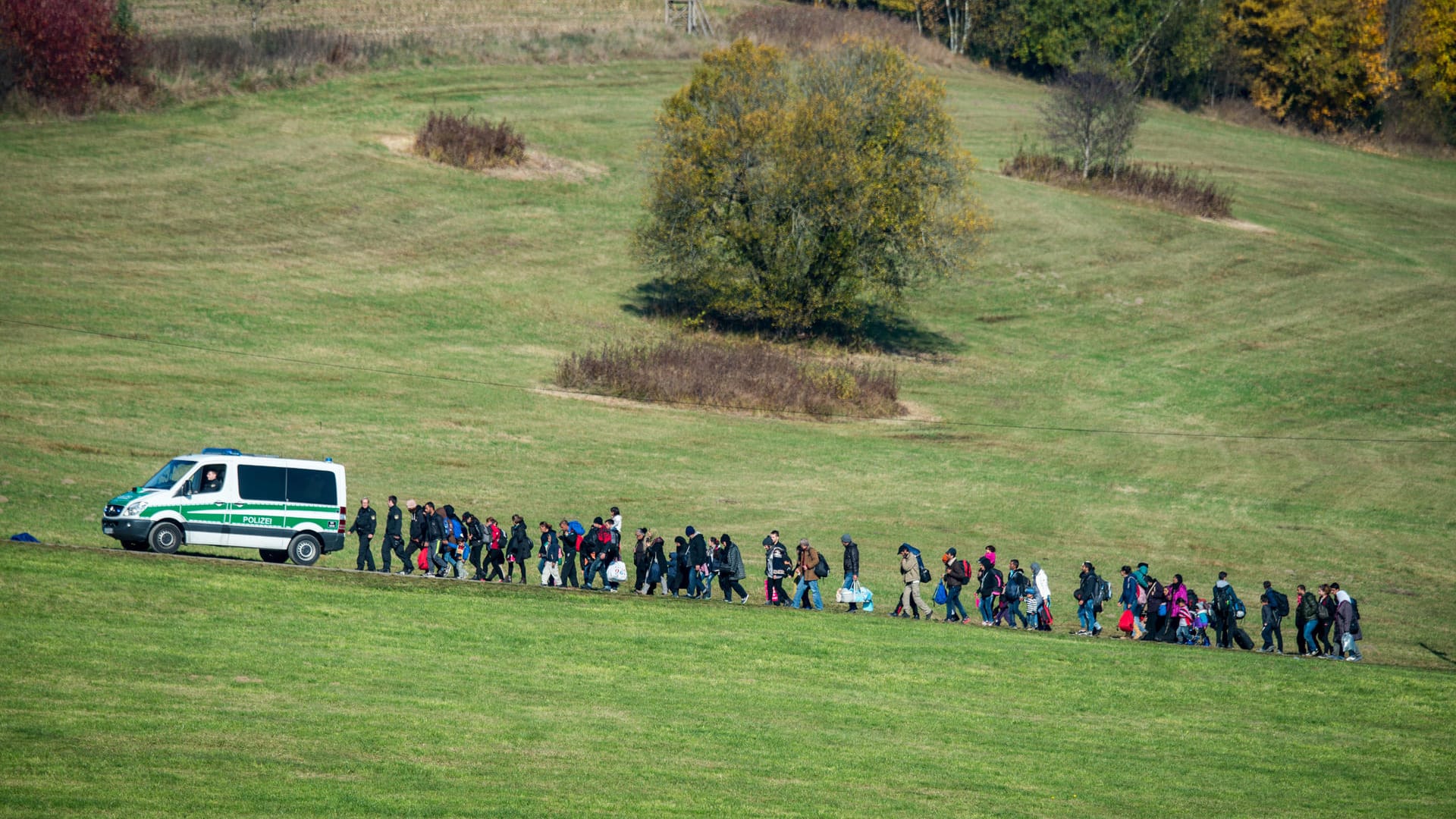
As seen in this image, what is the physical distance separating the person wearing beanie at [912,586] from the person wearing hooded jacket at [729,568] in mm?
3327

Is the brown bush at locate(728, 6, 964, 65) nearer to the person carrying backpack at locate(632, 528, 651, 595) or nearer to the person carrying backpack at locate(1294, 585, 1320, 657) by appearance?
the person carrying backpack at locate(632, 528, 651, 595)

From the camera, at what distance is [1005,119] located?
91.9m

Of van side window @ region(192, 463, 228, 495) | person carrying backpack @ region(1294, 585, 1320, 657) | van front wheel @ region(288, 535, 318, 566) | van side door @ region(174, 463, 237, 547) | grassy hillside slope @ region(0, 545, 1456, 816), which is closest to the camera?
grassy hillside slope @ region(0, 545, 1456, 816)

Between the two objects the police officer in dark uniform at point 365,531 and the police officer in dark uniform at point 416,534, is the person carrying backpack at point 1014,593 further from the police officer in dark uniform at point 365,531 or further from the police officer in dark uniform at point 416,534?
the police officer in dark uniform at point 365,531

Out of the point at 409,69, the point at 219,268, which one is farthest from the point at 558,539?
the point at 409,69

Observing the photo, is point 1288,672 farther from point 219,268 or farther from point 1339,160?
point 1339,160

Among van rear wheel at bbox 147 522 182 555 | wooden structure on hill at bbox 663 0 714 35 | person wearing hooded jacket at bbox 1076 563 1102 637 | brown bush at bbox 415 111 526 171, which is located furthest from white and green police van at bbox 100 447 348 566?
wooden structure on hill at bbox 663 0 714 35

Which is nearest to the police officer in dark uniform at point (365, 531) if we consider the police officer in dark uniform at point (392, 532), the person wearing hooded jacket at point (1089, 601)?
the police officer in dark uniform at point (392, 532)

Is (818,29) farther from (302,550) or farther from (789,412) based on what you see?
(302,550)

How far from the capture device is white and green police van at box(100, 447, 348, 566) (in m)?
26.0

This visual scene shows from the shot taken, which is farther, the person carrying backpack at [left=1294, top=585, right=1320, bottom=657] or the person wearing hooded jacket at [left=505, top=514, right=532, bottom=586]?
the person wearing hooded jacket at [left=505, top=514, right=532, bottom=586]

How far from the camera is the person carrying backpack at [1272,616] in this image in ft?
90.9

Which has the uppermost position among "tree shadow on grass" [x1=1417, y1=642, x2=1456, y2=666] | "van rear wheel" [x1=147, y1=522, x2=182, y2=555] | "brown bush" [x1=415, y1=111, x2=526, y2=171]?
"brown bush" [x1=415, y1=111, x2=526, y2=171]

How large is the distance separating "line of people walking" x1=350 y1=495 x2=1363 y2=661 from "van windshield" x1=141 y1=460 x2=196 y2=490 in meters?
3.56
